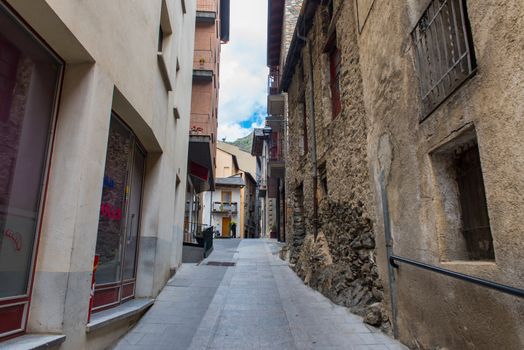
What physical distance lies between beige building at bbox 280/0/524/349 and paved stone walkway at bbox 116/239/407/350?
1.12 feet

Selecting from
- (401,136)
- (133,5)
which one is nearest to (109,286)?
(133,5)

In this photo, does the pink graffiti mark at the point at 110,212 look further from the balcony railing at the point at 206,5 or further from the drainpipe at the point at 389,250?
the balcony railing at the point at 206,5

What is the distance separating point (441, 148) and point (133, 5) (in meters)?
3.84

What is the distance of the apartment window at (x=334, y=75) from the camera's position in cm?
735

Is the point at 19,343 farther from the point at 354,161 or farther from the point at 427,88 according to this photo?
the point at 354,161

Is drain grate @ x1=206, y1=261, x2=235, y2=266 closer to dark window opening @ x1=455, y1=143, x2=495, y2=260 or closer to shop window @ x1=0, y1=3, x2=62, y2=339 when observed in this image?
shop window @ x1=0, y1=3, x2=62, y2=339

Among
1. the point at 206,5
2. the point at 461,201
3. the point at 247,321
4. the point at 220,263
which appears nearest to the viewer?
the point at 461,201

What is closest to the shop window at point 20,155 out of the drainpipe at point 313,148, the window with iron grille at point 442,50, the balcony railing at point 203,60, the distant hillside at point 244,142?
the window with iron grille at point 442,50

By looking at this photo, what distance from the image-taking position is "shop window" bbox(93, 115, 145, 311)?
420cm

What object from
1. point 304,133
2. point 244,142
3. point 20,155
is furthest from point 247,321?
point 244,142

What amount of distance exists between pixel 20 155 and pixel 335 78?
6262 millimetres

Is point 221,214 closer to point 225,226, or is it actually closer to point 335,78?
point 225,226

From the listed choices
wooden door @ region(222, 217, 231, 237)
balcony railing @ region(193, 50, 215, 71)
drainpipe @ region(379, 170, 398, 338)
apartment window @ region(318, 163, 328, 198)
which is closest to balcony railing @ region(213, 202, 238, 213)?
wooden door @ region(222, 217, 231, 237)

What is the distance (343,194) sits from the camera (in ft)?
21.0
